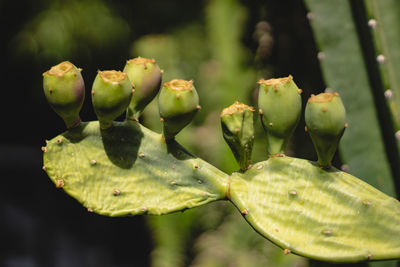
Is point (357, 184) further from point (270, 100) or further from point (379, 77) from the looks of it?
point (379, 77)

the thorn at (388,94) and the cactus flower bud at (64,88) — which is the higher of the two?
the cactus flower bud at (64,88)

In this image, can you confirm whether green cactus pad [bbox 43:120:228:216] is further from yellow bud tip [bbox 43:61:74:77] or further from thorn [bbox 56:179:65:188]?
yellow bud tip [bbox 43:61:74:77]

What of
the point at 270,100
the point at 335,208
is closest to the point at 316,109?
the point at 270,100

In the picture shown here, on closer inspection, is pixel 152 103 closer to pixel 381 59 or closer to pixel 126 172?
pixel 381 59

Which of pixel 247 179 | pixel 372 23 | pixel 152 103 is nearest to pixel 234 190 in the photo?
pixel 247 179

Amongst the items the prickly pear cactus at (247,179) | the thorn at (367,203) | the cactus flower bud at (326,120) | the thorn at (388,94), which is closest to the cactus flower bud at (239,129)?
the prickly pear cactus at (247,179)

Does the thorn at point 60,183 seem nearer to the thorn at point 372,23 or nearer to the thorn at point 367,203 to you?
the thorn at point 367,203
